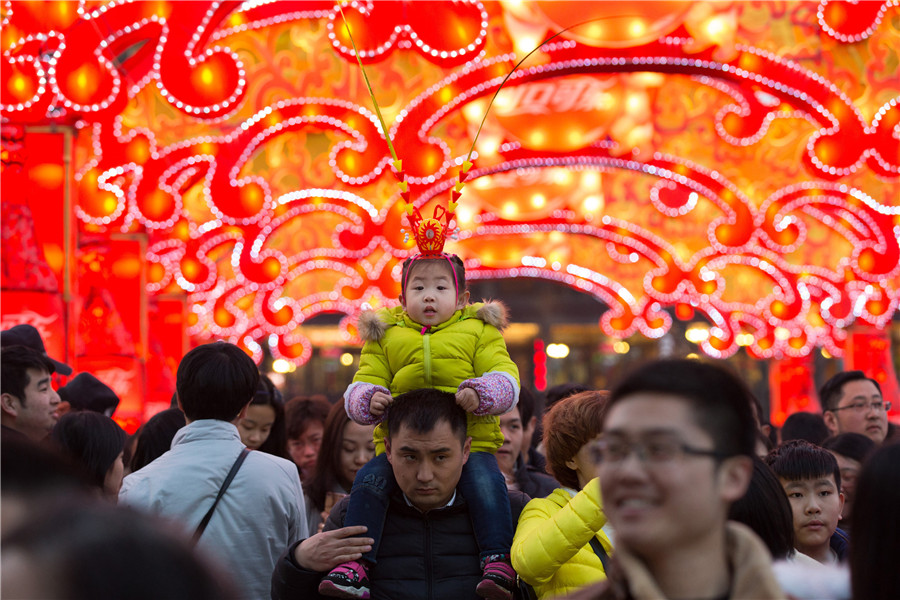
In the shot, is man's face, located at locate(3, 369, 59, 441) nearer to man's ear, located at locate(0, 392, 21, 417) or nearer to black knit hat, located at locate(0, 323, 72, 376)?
man's ear, located at locate(0, 392, 21, 417)

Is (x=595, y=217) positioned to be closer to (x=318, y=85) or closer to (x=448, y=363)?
(x=318, y=85)

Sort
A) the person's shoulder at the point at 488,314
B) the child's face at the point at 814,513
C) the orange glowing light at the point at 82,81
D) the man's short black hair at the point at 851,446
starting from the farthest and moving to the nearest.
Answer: the orange glowing light at the point at 82,81 < the man's short black hair at the point at 851,446 < the person's shoulder at the point at 488,314 < the child's face at the point at 814,513

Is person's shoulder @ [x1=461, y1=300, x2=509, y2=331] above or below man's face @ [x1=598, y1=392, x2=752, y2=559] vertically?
above

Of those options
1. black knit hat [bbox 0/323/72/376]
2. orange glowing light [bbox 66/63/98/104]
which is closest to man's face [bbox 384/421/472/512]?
black knit hat [bbox 0/323/72/376]

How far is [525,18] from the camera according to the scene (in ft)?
27.6

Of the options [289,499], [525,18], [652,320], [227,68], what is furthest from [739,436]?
[652,320]

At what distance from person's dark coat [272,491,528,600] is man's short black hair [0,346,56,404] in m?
1.96

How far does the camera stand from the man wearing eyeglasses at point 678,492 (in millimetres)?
2082

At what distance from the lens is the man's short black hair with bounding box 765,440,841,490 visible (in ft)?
14.3

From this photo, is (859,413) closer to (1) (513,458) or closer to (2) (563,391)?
(2) (563,391)

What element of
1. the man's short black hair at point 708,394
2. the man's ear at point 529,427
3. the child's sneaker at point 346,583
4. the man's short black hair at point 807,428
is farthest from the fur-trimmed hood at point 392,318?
the man's short black hair at point 807,428

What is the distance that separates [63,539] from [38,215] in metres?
6.52

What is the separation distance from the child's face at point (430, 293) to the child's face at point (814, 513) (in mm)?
1459

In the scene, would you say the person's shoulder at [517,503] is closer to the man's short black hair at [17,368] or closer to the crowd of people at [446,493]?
the crowd of people at [446,493]
